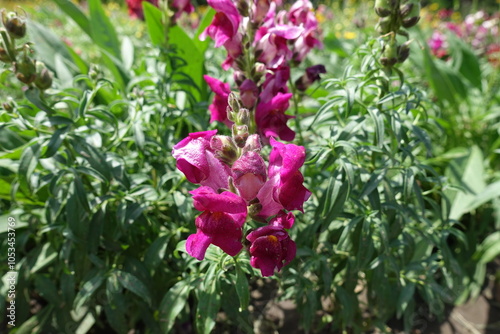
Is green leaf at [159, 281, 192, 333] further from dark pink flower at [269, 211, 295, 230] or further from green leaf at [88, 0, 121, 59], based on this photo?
green leaf at [88, 0, 121, 59]

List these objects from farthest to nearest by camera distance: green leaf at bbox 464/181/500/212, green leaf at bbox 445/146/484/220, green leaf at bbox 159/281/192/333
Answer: green leaf at bbox 445/146/484/220 < green leaf at bbox 464/181/500/212 < green leaf at bbox 159/281/192/333

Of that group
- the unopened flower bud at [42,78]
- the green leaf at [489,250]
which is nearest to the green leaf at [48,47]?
the unopened flower bud at [42,78]

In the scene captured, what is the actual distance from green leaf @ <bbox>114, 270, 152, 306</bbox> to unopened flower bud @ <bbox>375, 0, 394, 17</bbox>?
1.15 m

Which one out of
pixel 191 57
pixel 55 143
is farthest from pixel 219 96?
pixel 191 57

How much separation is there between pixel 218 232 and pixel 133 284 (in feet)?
1.95

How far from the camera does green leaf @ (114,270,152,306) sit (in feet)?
4.69

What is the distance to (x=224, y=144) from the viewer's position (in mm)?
1018

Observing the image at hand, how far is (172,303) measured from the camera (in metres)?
1.41

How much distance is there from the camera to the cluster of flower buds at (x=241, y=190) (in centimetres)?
98

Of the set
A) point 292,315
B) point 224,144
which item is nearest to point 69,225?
point 224,144

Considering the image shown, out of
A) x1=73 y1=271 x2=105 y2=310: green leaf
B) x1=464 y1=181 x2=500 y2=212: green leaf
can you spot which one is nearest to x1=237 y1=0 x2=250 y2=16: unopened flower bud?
x1=73 y1=271 x2=105 y2=310: green leaf

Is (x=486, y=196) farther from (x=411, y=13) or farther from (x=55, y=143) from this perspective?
(x=55, y=143)

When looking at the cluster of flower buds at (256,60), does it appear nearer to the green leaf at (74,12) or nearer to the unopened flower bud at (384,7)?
the unopened flower bud at (384,7)

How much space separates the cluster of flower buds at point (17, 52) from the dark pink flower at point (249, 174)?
838 mm
